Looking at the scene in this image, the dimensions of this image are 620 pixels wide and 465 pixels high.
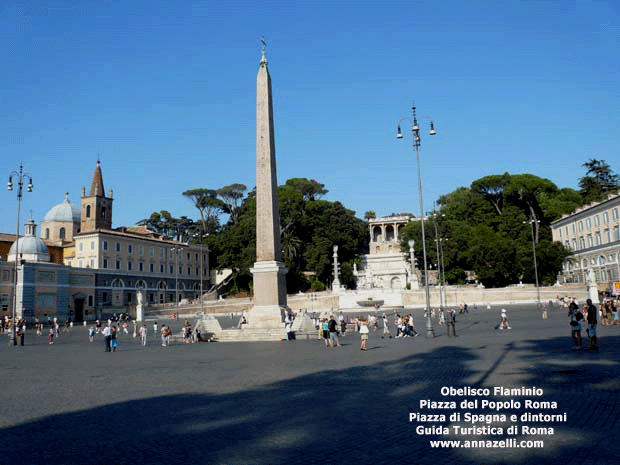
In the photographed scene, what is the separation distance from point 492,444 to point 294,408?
315 cm

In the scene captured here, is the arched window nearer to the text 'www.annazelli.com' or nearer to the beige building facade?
the beige building facade

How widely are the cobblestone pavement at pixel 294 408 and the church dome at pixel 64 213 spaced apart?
214 ft

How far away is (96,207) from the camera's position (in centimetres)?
7000

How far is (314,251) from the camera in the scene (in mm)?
73000

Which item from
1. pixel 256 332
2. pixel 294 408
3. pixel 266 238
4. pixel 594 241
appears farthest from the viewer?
pixel 594 241

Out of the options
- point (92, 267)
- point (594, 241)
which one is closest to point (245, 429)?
point (92, 267)

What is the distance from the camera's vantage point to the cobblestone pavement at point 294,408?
19.2 feet

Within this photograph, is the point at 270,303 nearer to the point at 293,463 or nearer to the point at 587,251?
the point at 293,463

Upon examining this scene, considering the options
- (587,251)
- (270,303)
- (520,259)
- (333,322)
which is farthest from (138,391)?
(587,251)

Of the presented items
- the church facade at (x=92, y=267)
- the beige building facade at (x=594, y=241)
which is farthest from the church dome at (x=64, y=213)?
the beige building facade at (x=594, y=241)

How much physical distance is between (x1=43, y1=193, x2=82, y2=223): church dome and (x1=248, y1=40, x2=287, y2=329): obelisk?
57164mm

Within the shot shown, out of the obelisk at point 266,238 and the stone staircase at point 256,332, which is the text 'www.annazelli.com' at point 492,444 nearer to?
the stone staircase at point 256,332

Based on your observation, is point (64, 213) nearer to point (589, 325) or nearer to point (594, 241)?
point (594, 241)

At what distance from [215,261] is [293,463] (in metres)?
76.6
